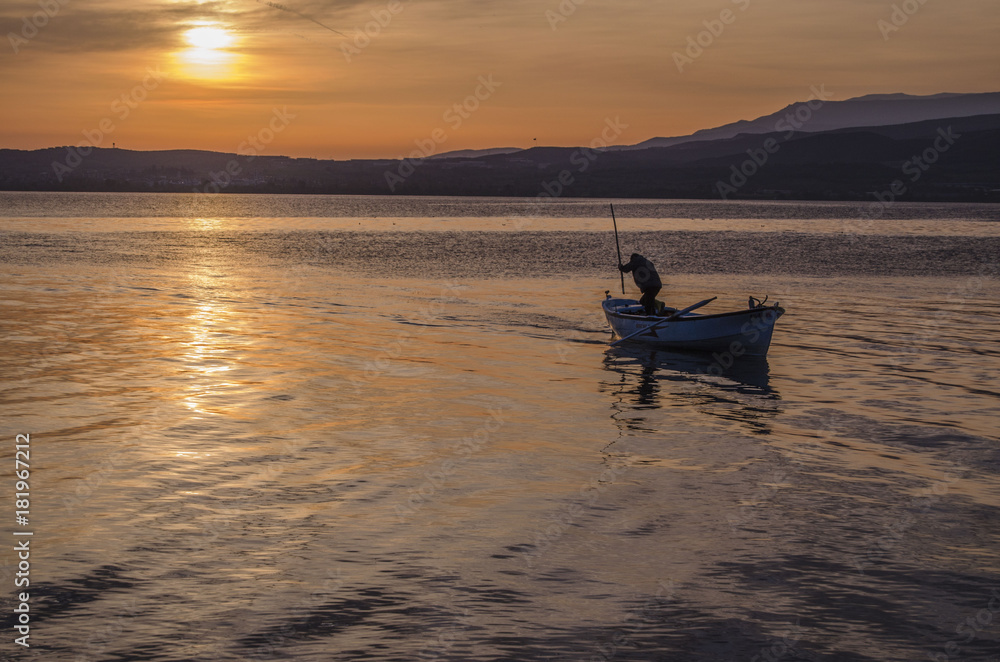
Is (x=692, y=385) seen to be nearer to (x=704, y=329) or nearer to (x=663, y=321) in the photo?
(x=704, y=329)

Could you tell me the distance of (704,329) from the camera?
2236 centimetres

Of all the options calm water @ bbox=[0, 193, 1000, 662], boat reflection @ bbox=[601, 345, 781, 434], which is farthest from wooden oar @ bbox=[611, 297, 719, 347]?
calm water @ bbox=[0, 193, 1000, 662]

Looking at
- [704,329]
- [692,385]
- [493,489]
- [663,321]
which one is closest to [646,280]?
[663,321]

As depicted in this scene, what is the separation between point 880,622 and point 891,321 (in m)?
22.6

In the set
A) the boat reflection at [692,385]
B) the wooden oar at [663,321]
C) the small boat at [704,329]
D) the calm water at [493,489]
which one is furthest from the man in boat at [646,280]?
the calm water at [493,489]

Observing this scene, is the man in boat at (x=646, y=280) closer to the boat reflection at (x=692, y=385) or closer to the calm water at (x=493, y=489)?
the boat reflection at (x=692, y=385)

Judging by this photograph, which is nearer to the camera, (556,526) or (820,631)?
(820,631)

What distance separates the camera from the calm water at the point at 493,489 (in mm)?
7844

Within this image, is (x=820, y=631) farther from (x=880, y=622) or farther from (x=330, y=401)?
(x=330, y=401)

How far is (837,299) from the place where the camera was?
35375 mm

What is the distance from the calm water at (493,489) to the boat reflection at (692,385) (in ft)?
0.38

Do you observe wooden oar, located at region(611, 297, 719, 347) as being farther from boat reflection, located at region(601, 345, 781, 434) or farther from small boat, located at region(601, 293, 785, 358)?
boat reflection, located at region(601, 345, 781, 434)

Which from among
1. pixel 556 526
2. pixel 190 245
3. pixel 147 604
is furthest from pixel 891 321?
pixel 190 245

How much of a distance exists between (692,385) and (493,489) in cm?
886
